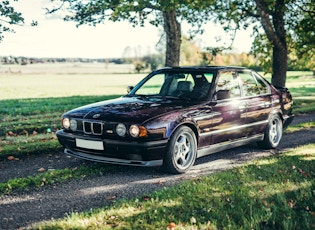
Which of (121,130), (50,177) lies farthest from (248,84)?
(50,177)

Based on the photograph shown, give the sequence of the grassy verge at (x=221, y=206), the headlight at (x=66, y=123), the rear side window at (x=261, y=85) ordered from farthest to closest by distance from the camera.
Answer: the rear side window at (x=261, y=85)
the headlight at (x=66, y=123)
the grassy verge at (x=221, y=206)

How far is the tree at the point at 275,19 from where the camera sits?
1524cm

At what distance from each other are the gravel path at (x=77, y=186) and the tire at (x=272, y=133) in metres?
0.18

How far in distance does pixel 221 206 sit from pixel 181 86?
293 centimetres

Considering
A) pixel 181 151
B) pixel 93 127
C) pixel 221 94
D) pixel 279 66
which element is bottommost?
pixel 181 151

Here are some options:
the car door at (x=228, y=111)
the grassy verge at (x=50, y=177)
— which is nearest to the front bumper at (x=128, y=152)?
the grassy verge at (x=50, y=177)

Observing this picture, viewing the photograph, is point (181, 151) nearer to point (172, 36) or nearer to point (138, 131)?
point (138, 131)

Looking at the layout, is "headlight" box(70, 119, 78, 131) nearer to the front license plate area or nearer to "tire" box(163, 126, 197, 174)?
the front license plate area

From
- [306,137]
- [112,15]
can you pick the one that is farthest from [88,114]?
[112,15]

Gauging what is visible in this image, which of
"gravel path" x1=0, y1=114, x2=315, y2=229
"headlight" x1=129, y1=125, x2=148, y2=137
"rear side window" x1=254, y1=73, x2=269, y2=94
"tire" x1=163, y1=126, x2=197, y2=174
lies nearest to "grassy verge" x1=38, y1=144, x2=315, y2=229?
"gravel path" x1=0, y1=114, x2=315, y2=229

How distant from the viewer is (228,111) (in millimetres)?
7035

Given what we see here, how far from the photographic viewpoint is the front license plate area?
5.93 m

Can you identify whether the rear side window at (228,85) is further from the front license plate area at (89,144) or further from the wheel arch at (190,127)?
the front license plate area at (89,144)

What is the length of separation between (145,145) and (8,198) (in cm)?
192
